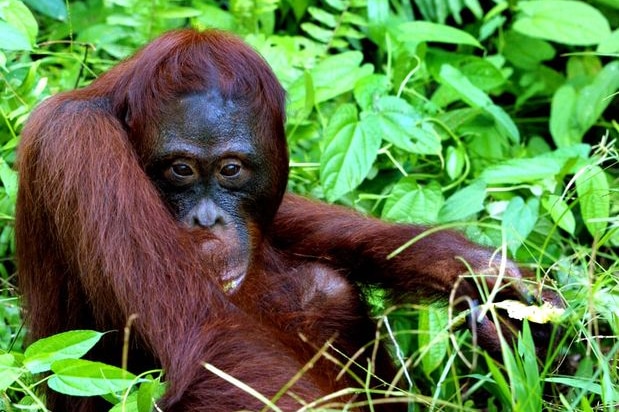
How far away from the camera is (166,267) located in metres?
2.94

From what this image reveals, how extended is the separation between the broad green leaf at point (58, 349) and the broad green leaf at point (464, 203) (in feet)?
5.35

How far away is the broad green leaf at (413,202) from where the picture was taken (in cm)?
407

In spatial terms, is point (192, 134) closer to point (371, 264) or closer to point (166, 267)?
point (166, 267)

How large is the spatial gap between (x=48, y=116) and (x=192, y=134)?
15.0 inches

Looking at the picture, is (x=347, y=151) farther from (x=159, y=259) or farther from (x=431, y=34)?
(x=159, y=259)

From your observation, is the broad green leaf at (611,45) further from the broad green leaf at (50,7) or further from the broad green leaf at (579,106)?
the broad green leaf at (50,7)

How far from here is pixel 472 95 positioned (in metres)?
4.46

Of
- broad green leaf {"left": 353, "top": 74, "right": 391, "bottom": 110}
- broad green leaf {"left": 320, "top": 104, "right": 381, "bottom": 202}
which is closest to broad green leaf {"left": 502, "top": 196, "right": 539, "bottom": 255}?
broad green leaf {"left": 320, "top": 104, "right": 381, "bottom": 202}

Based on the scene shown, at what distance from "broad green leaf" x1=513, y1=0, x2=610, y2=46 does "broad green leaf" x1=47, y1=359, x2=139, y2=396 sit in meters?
2.75

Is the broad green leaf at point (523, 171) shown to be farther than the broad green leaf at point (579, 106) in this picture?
No

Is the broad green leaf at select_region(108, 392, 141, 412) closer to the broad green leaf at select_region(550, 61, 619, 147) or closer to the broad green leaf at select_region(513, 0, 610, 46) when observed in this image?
the broad green leaf at select_region(550, 61, 619, 147)

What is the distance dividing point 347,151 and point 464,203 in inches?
17.3

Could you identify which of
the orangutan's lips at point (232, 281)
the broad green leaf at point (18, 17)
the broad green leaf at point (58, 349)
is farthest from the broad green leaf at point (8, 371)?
the broad green leaf at point (18, 17)

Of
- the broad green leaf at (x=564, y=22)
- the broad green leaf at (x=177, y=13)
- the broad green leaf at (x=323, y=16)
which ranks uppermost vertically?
the broad green leaf at (x=177, y=13)
